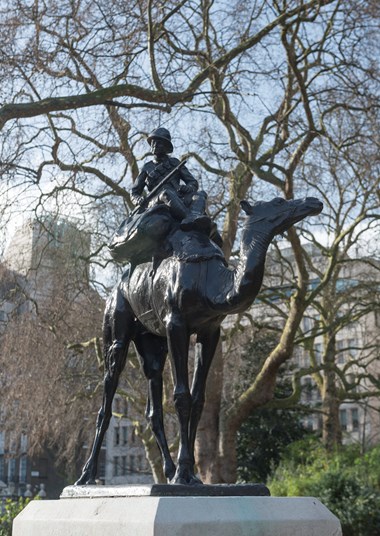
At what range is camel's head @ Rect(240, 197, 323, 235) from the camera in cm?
524

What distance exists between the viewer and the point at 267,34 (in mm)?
13914

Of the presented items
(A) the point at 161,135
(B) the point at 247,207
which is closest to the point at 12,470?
(A) the point at 161,135

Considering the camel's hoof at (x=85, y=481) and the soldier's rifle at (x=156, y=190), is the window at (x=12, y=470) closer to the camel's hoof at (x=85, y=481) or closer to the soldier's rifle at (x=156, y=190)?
the camel's hoof at (x=85, y=481)

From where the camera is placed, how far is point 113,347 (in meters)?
6.05

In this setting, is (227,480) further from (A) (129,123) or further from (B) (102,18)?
(B) (102,18)

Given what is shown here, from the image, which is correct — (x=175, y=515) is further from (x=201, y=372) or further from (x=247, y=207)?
(x=247, y=207)

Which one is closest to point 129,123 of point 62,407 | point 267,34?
point 267,34

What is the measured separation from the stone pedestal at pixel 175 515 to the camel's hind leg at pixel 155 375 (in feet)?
2.33

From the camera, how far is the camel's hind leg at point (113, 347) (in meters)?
5.92

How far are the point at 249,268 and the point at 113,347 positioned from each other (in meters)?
1.46

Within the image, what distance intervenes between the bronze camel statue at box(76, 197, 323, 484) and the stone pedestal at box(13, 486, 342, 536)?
16.5 inches

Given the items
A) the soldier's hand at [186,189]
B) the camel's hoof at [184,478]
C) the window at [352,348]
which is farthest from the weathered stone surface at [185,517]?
the window at [352,348]

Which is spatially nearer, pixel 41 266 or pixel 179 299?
pixel 179 299

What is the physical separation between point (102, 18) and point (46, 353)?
7.95 m
